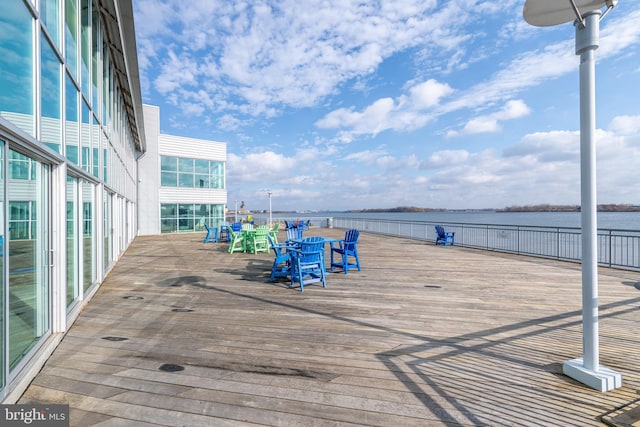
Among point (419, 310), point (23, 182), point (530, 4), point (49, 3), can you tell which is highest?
point (49, 3)

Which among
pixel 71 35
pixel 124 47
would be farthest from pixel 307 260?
pixel 124 47

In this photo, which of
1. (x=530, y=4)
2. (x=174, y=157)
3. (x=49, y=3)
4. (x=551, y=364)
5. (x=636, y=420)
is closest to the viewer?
(x=636, y=420)

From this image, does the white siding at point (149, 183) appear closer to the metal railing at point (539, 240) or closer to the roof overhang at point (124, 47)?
the roof overhang at point (124, 47)

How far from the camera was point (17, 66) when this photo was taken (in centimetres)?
245

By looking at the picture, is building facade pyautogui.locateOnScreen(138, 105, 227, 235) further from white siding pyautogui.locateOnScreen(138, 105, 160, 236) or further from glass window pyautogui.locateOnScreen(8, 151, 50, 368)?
glass window pyautogui.locateOnScreen(8, 151, 50, 368)

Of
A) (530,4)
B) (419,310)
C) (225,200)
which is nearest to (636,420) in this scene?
(419,310)

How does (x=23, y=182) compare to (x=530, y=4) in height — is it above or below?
below

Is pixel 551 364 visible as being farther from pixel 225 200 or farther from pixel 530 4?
pixel 225 200

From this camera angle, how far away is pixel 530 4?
2518 millimetres

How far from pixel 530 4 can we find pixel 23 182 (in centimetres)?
449

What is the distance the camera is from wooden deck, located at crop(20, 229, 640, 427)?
210 centimetres

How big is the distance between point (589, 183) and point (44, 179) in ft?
16.5
